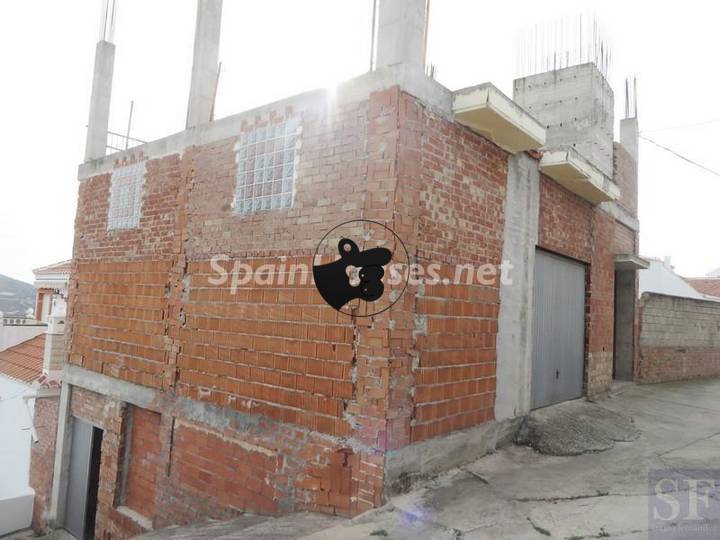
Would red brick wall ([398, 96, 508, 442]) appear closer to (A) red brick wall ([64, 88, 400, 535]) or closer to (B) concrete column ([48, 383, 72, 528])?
(A) red brick wall ([64, 88, 400, 535])

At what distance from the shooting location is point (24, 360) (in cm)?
1369

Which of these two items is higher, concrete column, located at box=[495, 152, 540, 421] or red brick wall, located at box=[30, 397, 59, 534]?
concrete column, located at box=[495, 152, 540, 421]

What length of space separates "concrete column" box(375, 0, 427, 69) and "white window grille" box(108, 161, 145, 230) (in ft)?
Result: 14.3

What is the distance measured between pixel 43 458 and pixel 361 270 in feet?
28.5

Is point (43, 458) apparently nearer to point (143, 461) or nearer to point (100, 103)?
point (143, 461)

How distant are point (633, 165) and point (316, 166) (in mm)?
8273

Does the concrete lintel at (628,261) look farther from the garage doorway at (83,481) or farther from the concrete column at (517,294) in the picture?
the garage doorway at (83,481)

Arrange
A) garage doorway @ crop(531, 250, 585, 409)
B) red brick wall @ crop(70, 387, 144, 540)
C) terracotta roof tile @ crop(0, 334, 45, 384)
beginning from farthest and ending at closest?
1. terracotta roof tile @ crop(0, 334, 45, 384)
2. red brick wall @ crop(70, 387, 144, 540)
3. garage doorway @ crop(531, 250, 585, 409)

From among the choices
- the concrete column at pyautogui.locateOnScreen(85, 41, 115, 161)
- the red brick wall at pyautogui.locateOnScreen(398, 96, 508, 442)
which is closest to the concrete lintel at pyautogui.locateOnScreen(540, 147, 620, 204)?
the red brick wall at pyautogui.locateOnScreen(398, 96, 508, 442)

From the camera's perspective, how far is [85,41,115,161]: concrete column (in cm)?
835

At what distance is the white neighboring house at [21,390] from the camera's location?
9.58 metres

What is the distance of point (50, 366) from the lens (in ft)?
30.9

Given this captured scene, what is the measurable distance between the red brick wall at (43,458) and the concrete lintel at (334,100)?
20.9 feet

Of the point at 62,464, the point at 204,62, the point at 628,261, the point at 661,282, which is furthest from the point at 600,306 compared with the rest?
the point at 661,282
